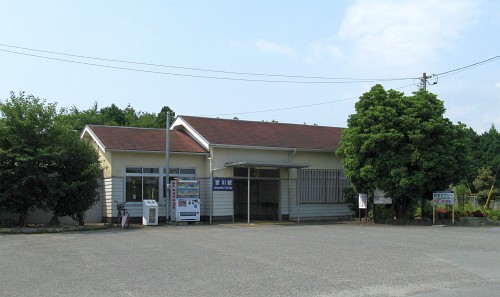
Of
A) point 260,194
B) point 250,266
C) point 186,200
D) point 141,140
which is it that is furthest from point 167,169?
point 250,266

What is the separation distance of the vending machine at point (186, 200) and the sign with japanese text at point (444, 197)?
1111 cm

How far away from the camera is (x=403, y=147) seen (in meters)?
23.7

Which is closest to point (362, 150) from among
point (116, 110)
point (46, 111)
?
point (46, 111)

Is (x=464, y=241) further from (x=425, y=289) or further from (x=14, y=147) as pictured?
(x=14, y=147)

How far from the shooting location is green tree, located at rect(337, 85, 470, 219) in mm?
23469

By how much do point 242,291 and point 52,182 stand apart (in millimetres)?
15175

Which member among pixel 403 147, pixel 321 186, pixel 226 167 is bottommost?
pixel 321 186

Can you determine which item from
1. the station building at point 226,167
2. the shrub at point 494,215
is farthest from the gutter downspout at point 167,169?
the shrub at point 494,215

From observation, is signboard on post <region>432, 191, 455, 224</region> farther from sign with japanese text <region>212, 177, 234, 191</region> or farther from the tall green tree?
the tall green tree

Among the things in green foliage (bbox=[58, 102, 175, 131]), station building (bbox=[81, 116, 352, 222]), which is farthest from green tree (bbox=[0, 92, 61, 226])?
green foliage (bbox=[58, 102, 175, 131])

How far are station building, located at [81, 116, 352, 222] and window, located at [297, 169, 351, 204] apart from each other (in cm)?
5

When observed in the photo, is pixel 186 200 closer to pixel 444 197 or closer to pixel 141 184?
pixel 141 184

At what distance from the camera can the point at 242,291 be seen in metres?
8.69

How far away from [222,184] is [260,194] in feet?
17.6
